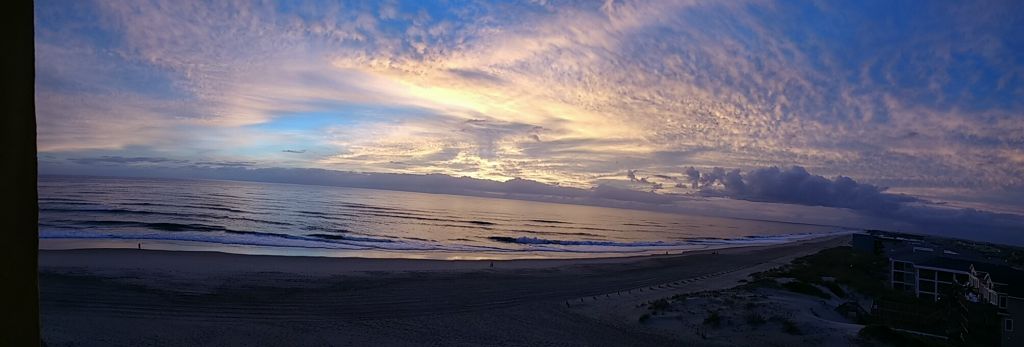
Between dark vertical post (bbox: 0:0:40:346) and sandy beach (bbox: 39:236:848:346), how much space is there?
11.6m

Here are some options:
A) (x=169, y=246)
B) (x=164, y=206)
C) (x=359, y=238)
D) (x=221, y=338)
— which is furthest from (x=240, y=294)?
(x=164, y=206)

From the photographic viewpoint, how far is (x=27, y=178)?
1.52 m

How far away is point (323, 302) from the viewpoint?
16406 mm

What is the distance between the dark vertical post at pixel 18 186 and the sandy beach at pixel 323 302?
1160 centimetres

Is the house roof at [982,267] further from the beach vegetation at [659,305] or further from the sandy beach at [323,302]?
the beach vegetation at [659,305]

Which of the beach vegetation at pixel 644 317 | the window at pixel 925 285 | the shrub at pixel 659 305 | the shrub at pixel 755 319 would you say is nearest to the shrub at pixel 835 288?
the window at pixel 925 285

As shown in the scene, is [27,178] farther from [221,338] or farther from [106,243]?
[106,243]

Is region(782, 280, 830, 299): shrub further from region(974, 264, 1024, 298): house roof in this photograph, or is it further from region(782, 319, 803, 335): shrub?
region(782, 319, 803, 335): shrub

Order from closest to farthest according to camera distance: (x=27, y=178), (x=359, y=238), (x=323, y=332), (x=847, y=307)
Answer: (x=27, y=178) < (x=323, y=332) < (x=847, y=307) < (x=359, y=238)

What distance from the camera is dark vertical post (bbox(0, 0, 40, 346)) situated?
141 centimetres

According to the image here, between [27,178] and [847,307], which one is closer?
[27,178]

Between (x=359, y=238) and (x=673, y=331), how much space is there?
30.4 m

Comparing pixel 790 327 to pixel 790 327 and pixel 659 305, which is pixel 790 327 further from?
pixel 659 305

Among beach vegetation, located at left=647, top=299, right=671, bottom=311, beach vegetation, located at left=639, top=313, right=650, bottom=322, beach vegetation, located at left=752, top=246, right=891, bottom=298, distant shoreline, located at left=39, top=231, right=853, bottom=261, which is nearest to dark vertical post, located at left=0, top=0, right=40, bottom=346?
beach vegetation, located at left=639, top=313, right=650, bottom=322
